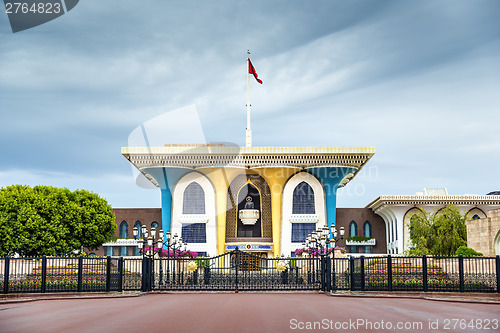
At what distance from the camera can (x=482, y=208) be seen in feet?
194

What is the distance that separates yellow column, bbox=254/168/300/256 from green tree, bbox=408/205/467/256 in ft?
43.1

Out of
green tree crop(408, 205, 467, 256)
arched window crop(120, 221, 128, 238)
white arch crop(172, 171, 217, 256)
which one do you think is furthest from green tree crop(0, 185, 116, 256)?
green tree crop(408, 205, 467, 256)

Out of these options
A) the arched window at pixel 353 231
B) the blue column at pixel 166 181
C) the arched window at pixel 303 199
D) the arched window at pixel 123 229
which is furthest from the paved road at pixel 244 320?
the arched window at pixel 123 229

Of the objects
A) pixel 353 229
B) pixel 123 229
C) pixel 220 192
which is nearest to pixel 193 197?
pixel 220 192

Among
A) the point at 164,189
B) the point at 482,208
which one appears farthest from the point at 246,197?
the point at 482,208

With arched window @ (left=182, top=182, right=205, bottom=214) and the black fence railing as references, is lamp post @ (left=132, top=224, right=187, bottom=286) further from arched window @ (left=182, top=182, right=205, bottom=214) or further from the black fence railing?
arched window @ (left=182, top=182, right=205, bottom=214)

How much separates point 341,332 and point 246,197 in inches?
1925

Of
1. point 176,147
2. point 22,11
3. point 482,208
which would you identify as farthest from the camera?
point 482,208

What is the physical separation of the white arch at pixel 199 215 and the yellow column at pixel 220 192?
403mm

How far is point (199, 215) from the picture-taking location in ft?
182

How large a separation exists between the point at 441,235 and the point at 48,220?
33.7 metres

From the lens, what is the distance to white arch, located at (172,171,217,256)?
2160 inches

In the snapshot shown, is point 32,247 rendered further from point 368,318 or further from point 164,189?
point 368,318

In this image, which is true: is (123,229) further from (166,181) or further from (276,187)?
(276,187)
